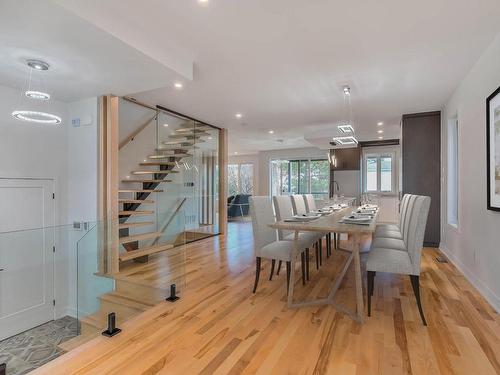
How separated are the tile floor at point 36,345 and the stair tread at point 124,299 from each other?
66 centimetres

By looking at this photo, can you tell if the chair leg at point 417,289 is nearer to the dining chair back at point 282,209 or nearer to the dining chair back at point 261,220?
the dining chair back at point 261,220

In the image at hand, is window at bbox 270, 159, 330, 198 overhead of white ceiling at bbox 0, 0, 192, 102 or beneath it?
beneath

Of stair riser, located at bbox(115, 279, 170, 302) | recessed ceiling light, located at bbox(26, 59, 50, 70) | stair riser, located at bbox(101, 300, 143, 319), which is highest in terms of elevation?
recessed ceiling light, located at bbox(26, 59, 50, 70)

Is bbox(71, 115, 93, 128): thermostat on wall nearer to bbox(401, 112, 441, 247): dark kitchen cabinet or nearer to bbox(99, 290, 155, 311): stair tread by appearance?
bbox(99, 290, 155, 311): stair tread

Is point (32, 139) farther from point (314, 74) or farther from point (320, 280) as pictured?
point (320, 280)

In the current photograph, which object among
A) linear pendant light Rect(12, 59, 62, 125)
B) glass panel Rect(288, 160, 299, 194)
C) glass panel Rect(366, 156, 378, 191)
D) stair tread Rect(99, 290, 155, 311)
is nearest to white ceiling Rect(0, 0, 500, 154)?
linear pendant light Rect(12, 59, 62, 125)

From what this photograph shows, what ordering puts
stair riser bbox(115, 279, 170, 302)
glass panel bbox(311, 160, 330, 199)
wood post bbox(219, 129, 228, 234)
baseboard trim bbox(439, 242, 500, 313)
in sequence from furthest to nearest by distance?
glass panel bbox(311, 160, 330, 199) → wood post bbox(219, 129, 228, 234) → stair riser bbox(115, 279, 170, 302) → baseboard trim bbox(439, 242, 500, 313)

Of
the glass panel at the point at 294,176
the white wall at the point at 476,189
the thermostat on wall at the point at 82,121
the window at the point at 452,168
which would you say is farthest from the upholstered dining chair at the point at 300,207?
the glass panel at the point at 294,176

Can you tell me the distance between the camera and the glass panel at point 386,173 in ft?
28.5

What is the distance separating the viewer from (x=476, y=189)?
3.23 metres

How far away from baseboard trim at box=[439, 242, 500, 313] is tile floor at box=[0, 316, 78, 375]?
424cm

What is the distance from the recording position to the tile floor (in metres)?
2.81

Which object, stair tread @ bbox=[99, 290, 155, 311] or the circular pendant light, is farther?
stair tread @ bbox=[99, 290, 155, 311]

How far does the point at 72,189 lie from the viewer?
401 cm
